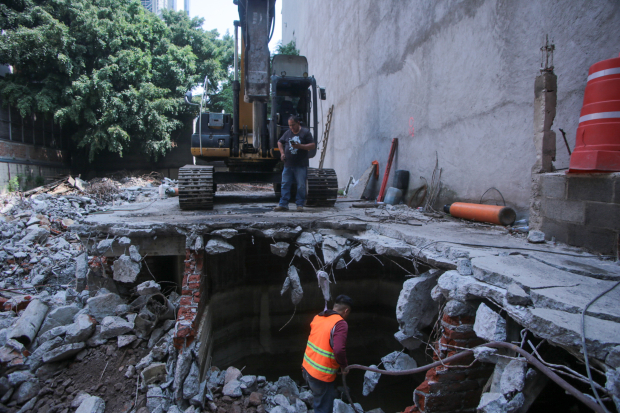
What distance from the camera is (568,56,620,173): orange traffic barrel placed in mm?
2875

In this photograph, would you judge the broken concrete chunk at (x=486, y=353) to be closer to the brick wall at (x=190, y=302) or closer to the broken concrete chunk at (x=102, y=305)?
the brick wall at (x=190, y=302)

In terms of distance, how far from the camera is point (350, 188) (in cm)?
958

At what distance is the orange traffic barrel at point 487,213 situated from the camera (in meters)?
4.28

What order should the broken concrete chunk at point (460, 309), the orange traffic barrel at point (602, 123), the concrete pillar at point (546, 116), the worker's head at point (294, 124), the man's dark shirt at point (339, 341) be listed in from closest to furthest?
the broken concrete chunk at point (460, 309)
the orange traffic barrel at point (602, 123)
the man's dark shirt at point (339, 341)
the concrete pillar at point (546, 116)
the worker's head at point (294, 124)

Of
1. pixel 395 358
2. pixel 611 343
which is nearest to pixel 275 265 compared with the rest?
pixel 395 358

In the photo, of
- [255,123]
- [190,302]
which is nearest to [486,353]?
[190,302]

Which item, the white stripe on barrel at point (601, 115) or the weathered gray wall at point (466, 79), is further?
the weathered gray wall at point (466, 79)

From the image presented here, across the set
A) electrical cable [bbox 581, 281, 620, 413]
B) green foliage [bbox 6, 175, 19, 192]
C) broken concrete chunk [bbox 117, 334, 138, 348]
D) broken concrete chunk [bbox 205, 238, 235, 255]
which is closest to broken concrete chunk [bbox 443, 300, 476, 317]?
electrical cable [bbox 581, 281, 620, 413]

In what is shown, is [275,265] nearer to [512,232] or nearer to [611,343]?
[512,232]

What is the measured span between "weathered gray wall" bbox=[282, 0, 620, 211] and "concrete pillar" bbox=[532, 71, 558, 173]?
1.20 feet

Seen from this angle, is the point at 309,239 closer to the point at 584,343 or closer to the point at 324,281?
the point at 324,281

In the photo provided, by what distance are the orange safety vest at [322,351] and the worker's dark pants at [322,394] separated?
107 mm

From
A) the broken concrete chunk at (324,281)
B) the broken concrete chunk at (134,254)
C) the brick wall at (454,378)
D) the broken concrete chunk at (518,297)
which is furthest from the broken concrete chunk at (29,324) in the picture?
the broken concrete chunk at (518,297)

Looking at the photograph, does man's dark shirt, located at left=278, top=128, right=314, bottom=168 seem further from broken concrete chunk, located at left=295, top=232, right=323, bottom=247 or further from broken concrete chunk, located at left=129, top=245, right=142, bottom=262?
broken concrete chunk, located at left=129, top=245, right=142, bottom=262
